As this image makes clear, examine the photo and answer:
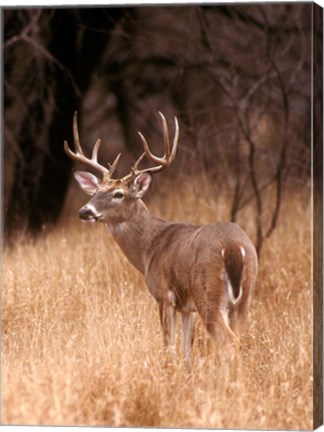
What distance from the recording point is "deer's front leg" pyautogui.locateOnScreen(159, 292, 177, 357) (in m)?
11.6

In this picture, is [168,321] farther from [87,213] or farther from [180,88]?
[180,88]

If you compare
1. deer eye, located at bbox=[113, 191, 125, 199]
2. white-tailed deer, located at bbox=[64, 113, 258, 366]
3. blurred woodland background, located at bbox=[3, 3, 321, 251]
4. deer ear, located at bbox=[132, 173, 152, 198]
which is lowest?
white-tailed deer, located at bbox=[64, 113, 258, 366]

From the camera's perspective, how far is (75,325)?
12078mm

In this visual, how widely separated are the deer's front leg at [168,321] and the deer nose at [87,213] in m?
0.79

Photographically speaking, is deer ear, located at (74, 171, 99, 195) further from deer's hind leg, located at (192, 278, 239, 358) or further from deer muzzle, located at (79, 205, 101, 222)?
deer's hind leg, located at (192, 278, 239, 358)

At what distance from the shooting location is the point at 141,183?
39.7ft

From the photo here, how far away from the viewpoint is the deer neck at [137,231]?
1237cm

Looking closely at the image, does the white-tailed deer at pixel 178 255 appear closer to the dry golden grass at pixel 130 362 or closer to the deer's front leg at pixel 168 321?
the deer's front leg at pixel 168 321

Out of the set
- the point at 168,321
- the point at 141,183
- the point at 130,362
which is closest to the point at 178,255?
the point at 168,321

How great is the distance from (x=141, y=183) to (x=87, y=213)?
0.44 meters

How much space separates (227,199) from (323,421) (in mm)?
3787

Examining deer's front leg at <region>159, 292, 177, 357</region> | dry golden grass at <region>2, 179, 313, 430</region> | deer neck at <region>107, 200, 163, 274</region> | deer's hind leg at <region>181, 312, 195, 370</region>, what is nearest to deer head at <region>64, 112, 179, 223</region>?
deer neck at <region>107, 200, 163, 274</region>

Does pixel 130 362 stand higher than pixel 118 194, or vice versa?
pixel 118 194

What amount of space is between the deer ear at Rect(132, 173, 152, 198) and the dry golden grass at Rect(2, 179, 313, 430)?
758 millimetres
